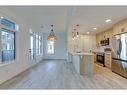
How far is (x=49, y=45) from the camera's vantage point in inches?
599

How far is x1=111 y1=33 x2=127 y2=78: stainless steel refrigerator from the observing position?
19.2ft

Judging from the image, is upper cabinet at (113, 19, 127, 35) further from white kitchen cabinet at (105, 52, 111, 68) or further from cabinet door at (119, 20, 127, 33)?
white kitchen cabinet at (105, 52, 111, 68)

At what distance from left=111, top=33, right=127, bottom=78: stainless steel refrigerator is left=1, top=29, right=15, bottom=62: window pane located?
177 inches

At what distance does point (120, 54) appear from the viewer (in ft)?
20.4

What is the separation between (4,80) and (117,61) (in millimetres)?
4580

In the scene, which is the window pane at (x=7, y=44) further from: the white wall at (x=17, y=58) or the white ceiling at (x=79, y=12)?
the white ceiling at (x=79, y=12)

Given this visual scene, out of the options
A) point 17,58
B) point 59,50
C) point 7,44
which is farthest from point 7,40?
point 59,50

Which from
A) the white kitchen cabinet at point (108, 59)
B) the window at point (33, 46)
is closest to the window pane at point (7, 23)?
the window at point (33, 46)

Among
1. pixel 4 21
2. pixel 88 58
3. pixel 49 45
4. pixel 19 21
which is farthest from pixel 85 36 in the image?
pixel 4 21

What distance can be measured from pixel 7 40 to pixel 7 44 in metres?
0.16

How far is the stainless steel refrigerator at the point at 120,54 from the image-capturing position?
5852mm

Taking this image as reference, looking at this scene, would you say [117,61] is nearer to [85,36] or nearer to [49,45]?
[85,36]

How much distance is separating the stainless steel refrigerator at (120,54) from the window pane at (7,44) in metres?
4.51
